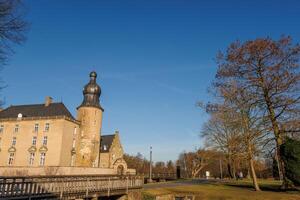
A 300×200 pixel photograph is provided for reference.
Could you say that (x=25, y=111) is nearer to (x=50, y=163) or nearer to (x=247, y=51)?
(x=50, y=163)

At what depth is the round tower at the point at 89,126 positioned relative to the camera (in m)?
47.7

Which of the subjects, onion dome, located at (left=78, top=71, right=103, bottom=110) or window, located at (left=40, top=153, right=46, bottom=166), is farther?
onion dome, located at (left=78, top=71, right=103, bottom=110)

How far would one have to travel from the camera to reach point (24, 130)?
46.9 meters

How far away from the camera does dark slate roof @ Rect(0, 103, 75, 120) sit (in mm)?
47756

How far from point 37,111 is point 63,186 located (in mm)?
39767

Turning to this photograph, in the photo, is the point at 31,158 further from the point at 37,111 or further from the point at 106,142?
the point at 106,142

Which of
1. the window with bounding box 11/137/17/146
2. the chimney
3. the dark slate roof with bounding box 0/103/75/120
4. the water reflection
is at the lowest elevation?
the water reflection

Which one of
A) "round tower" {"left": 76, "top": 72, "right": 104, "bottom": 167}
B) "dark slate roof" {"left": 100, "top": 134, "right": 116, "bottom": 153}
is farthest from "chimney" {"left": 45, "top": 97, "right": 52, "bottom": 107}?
"dark slate roof" {"left": 100, "top": 134, "right": 116, "bottom": 153}

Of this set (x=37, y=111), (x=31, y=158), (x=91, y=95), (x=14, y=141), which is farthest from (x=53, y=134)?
(x=91, y=95)

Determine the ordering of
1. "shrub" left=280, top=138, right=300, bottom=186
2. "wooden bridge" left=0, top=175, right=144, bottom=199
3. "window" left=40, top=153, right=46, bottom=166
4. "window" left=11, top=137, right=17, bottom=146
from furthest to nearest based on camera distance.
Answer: "window" left=11, top=137, right=17, bottom=146, "window" left=40, top=153, right=46, bottom=166, "shrub" left=280, top=138, right=300, bottom=186, "wooden bridge" left=0, top=175, right=144, bottom=199

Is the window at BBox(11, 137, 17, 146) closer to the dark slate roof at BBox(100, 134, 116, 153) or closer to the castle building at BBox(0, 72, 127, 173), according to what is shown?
the castle building at BBox(0, 72, 127, 173)

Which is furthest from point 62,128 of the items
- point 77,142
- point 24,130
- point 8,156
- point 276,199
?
point 276,199

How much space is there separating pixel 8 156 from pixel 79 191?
3772 cm

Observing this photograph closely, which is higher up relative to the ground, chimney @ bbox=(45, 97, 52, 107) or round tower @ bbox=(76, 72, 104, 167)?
chimney @ bbox=(45, 97, 52, 107)
